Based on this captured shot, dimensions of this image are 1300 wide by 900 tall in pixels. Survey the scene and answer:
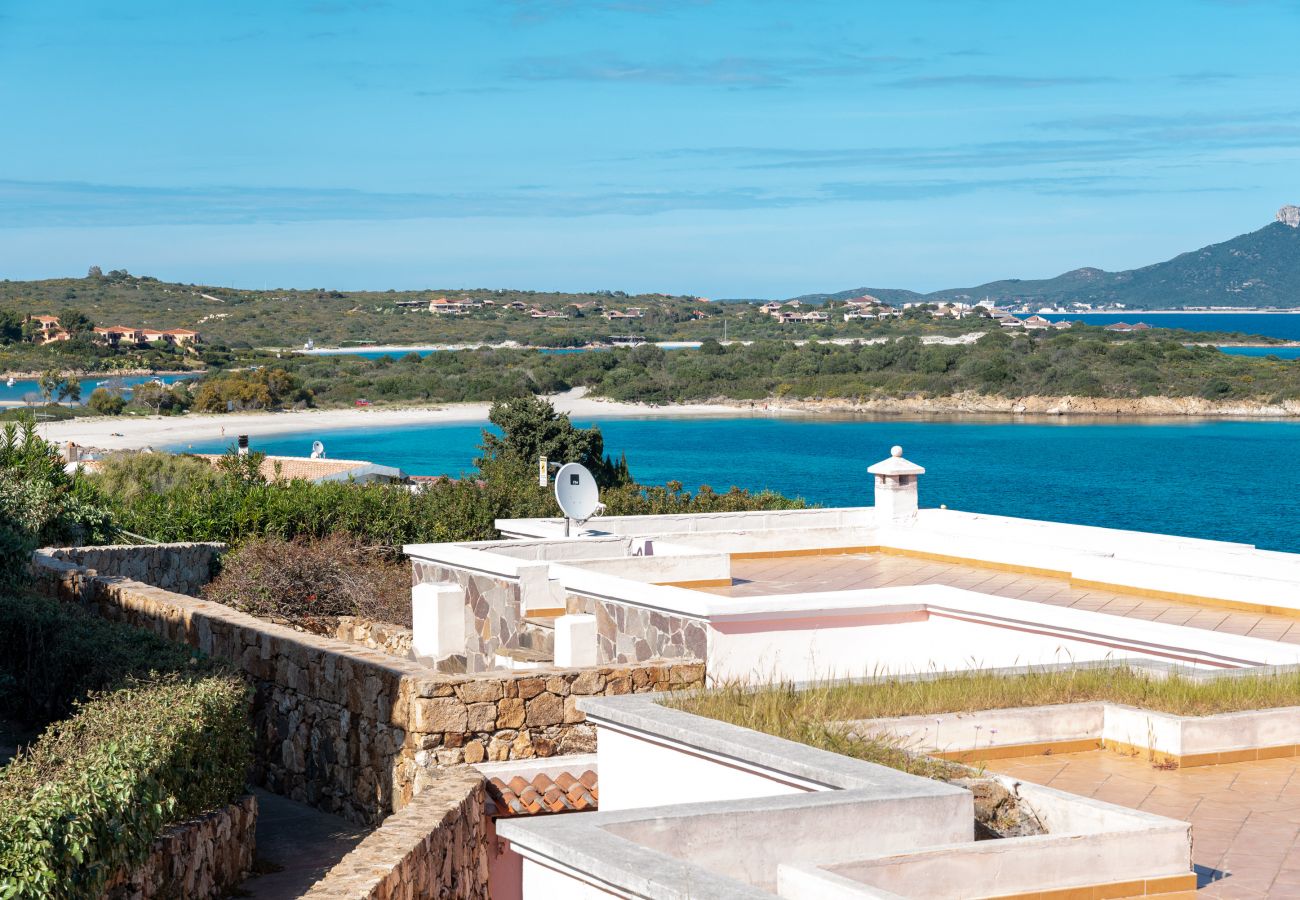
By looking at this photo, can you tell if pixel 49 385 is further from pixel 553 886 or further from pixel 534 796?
pixel 553 886

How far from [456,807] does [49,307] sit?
571ft

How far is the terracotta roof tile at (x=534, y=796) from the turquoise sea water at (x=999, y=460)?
54.7 m

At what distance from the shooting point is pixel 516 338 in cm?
16825

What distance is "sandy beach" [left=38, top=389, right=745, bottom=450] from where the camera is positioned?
84562mm

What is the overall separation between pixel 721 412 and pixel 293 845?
110085 millimetres

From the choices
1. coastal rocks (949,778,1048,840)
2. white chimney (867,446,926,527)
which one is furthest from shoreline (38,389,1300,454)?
coastal rocks (949,778,1048,840)

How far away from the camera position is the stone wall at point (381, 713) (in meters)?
10.9

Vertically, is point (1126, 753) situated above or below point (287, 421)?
above

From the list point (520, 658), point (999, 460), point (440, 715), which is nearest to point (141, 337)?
point (999, 460)

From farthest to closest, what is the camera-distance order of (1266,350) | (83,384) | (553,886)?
(1266,350), (83,384), (553,886)

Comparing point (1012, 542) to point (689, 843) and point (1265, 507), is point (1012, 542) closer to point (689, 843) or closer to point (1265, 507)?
point (689, 843)

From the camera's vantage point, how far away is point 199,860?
30.3 feet

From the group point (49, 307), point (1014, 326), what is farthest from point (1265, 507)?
point (49, 307)

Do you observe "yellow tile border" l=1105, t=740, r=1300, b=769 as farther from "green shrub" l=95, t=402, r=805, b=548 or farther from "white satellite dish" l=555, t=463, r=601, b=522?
"green shrub" l=95, t=402, r=805, b=548
